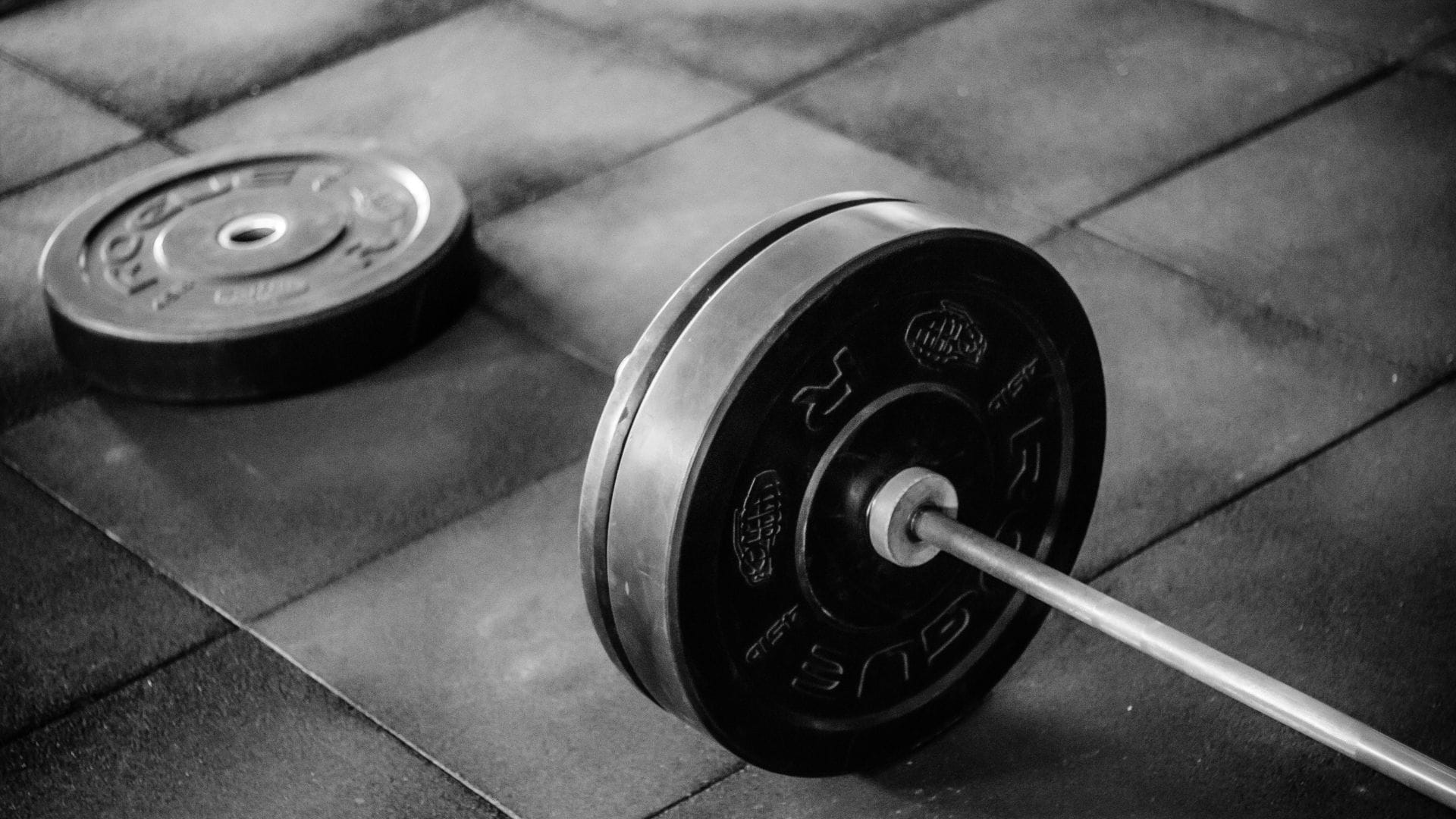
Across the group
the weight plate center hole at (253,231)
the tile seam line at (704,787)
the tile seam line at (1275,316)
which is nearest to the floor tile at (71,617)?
the weight plate center hole at (253,231)

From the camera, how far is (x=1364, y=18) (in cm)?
375

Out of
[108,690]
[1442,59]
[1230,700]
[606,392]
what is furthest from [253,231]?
[1442,59]

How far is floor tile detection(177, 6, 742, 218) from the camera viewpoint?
11.2ft

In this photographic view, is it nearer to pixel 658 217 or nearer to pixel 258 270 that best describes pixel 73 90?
pixel 258 270

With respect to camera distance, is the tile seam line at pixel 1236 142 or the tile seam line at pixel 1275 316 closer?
the tile seam line at pixel 1275 316

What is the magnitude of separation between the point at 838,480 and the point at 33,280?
201 cm

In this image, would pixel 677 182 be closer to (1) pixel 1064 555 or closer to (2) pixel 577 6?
(2) pixel 577 6

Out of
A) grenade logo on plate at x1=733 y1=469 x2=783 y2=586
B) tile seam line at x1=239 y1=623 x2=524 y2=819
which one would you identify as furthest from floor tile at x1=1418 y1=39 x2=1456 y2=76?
tile seam line at x1=239 y1=623 x2=524 y2=819

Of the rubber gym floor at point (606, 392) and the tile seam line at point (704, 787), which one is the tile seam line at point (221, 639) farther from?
the tile seam line at point (704, 787)

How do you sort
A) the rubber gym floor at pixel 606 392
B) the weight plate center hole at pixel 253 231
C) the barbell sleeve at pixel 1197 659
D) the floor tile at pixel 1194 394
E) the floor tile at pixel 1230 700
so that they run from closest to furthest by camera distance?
the barbell sleeve at pixel 1197 659
the floor tile at pixel 1230 700
the rubber gym floor at pixel 606 392
the floor tile at pixel 1194 394
the weight plate center hole at pixel 253 231

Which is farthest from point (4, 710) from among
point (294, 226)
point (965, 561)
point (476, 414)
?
point (965, 561)

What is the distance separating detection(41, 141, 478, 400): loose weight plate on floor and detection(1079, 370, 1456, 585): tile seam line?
123cm

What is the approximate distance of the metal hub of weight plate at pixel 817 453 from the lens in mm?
1617

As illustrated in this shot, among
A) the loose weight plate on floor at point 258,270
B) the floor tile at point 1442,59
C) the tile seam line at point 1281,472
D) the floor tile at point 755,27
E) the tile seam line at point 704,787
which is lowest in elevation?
the tile seam line at point 1281,472
